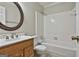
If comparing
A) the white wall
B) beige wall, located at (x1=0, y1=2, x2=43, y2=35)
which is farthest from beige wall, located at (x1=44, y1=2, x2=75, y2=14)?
beige wall, located at (x1=0, y1=2, x2=43, y2=35)

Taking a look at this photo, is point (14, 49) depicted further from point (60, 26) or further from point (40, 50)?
point (60, 26)

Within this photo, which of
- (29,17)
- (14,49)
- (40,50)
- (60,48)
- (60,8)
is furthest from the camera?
(60,8)

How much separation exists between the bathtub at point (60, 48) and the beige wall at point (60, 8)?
1047 millimetres

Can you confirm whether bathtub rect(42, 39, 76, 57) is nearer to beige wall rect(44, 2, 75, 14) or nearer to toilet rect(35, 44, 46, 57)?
toilet rect(35, 44, 46, 57)

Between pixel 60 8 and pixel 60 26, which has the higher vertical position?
pixel 60 8

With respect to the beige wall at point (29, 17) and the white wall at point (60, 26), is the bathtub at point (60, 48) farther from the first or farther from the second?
the beige wall at point (29, 17)

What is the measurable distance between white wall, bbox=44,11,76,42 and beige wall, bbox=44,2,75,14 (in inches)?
5.1

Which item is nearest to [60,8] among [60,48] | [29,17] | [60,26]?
[60,26]

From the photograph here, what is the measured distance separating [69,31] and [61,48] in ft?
1.95

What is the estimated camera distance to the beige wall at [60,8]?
2996mm

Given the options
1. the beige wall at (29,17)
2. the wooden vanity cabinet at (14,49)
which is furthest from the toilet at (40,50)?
the wooden vanity cabinet at (14,49)

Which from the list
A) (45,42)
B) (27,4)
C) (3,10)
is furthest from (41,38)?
(3,10)

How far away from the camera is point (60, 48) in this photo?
2.96 m

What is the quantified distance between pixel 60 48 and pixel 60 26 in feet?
2.39
